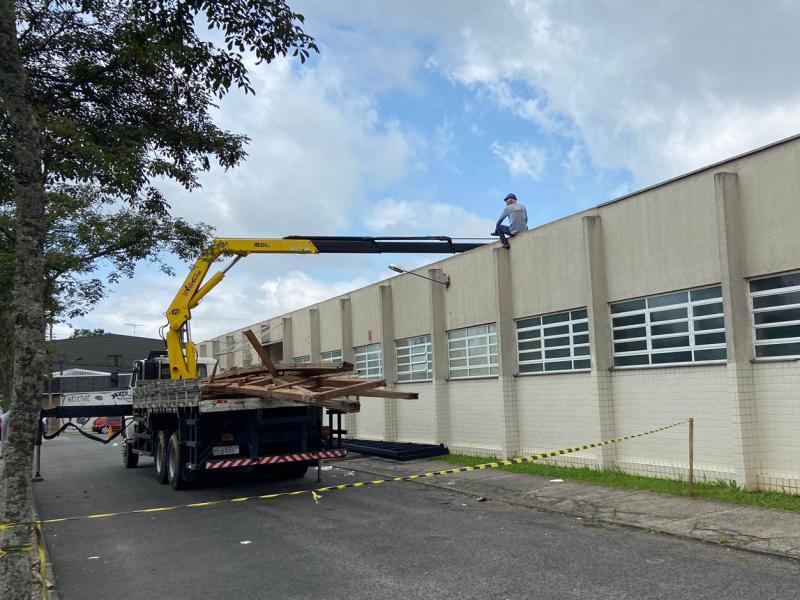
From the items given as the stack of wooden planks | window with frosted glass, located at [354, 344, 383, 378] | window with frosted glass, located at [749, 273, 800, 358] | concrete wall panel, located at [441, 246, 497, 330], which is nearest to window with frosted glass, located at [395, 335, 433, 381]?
window with frosted glass, located at [354, 344, 383, 378]

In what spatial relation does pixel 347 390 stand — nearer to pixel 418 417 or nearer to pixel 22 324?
pixel 22 324

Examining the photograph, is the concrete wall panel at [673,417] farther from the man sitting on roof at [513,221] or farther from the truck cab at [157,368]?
the truck cab at [157,368]

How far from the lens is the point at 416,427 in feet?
64.5

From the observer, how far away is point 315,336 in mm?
26234

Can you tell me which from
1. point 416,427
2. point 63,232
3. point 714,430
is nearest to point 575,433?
point 714,430

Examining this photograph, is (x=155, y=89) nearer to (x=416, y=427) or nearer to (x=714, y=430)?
(x=714, y=430)

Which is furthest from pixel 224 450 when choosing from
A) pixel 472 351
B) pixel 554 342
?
pixel 472 351

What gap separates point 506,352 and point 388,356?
19.1 feet

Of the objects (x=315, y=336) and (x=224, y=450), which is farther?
(x=315, y=336)

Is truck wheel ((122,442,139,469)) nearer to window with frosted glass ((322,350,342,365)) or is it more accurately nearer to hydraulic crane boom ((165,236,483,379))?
hydraulic crane boom ((165,236,483,379))

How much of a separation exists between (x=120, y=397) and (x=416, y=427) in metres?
7.77

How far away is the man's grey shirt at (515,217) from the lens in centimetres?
1620

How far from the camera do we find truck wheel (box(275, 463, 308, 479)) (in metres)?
14.6

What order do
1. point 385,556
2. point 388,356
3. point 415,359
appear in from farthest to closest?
point 388,356 < point 415,359 < point 385,556
